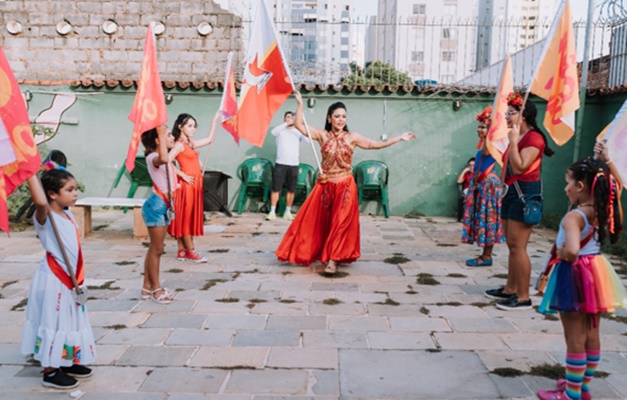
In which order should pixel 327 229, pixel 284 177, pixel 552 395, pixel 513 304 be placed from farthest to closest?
pixel 284 177 → pixel 327 229 → pixel 513 304 → pixel 552 395

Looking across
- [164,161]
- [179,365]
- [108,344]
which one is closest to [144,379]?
[179,365]

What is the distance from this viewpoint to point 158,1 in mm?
11781

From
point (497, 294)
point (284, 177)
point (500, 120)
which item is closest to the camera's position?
point (497, 294)

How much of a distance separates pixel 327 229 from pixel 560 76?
9.13ft

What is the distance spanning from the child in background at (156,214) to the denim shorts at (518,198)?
2.90m

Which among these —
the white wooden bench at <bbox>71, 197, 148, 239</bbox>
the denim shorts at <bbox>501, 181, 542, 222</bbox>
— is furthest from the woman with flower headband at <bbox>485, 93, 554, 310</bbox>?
the white wooden bench at <bbox>71, 197, 148, 239</bbox>

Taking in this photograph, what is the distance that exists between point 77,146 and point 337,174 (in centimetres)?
692

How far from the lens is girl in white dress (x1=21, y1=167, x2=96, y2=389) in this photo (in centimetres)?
311

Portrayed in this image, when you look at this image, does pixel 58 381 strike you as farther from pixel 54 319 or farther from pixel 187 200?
pixel 187 200

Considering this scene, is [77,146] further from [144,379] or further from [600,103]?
[600,103]

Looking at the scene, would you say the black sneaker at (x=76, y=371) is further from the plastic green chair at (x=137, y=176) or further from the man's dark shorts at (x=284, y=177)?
the plastic green chair at (x=137, y=176)

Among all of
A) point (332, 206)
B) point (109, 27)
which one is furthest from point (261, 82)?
point (109, 27)

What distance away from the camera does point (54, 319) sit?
3.13 meters

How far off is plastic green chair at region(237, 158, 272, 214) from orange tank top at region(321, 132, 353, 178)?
460 centimetres
